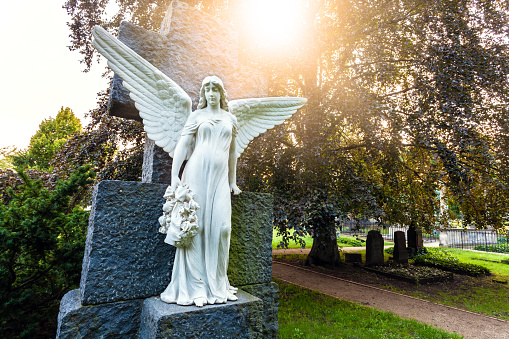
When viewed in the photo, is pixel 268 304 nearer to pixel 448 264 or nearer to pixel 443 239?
pixel 448 264

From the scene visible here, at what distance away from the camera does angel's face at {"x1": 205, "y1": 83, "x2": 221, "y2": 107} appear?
2.59m

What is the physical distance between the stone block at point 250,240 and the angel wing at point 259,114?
60 cm

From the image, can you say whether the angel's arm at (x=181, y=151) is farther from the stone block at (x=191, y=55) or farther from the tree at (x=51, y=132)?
the tree at (x=51, y=132)

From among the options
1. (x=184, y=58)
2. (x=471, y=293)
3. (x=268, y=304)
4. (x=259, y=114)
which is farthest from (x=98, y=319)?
(x=471, y=293)

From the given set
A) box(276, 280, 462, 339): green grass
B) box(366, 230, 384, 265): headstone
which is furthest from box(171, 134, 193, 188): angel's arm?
box(366, 230, 384, 265): headstone

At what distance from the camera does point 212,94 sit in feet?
8.48

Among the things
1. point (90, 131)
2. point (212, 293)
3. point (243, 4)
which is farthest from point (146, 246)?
point (243, 4)

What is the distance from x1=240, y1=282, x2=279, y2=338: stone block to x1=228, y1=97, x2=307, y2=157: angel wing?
A: 148 centimetres

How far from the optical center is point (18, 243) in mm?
2908

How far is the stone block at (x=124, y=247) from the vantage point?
2.29 m

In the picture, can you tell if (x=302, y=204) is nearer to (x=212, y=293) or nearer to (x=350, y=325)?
(x=350, y=325)

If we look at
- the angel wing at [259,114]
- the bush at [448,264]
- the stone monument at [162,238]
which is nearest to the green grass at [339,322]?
the stone monument at [162,238]

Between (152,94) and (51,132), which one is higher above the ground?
(51,132)

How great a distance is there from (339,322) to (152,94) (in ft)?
14.6
